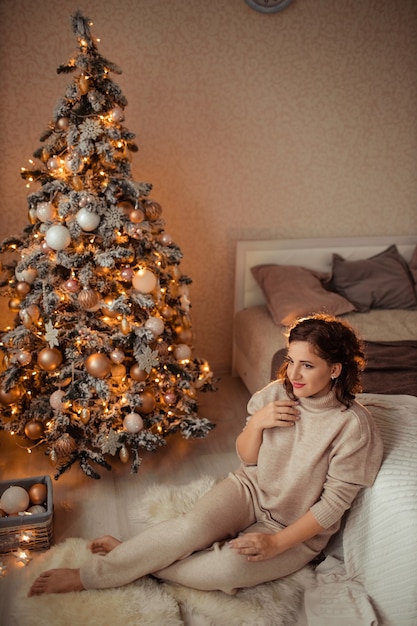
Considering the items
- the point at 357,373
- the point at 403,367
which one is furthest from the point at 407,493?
the point at 403,367

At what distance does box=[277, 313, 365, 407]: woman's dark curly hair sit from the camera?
1.69 m

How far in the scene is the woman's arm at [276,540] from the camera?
171 centimetres

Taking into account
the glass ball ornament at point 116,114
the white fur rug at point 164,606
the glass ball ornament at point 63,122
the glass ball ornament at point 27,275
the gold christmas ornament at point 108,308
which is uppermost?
the glass ball ornament at point 116,114

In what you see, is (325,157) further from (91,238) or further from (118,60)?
(91,238)

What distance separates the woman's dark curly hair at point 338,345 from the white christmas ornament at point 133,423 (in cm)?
95

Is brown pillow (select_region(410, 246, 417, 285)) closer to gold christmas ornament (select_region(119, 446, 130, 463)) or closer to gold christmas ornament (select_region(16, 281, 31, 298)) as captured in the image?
gold christmas ornament (select_region(119, 446, 130, 463))

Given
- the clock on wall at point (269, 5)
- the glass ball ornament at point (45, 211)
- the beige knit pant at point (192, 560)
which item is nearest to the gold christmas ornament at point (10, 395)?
the glass ball ornament at point (45, 211)

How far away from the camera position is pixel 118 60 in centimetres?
286

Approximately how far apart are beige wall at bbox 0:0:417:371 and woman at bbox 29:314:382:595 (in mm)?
1595

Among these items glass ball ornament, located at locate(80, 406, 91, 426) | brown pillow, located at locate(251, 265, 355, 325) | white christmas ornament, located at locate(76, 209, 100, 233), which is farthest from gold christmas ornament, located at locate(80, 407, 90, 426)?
brown pillow, located at locate(251, 265, 355, 325)

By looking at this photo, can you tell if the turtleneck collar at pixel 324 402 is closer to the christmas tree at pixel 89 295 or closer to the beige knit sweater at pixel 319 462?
the beige knit sweater at pixel 319 462

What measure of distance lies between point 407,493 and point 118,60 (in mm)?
2432

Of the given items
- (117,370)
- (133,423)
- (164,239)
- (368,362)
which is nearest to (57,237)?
(164,239)

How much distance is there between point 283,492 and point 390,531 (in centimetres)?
34
